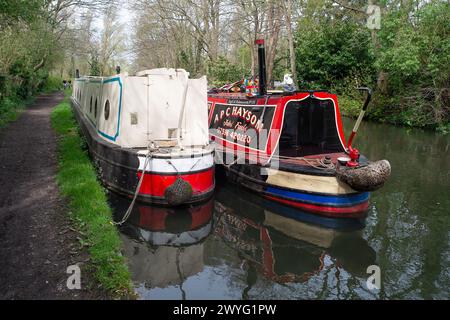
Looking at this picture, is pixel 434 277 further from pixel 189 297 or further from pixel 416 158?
pixel 416 158

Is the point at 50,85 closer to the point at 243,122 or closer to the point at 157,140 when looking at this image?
the point at 243,122

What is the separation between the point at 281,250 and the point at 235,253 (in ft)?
2.33

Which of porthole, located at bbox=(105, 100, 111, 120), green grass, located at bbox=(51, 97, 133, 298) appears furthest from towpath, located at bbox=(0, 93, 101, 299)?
porthole, located at bbox=(105, 100, 111, 120)

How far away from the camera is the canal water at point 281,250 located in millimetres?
4812

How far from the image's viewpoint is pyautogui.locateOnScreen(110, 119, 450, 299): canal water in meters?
4.81

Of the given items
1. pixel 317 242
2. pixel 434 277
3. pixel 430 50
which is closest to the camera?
pixel 434 277

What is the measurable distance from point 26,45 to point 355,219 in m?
18.3

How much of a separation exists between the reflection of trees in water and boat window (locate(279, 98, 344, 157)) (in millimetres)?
1592

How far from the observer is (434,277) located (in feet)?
A: 16.6

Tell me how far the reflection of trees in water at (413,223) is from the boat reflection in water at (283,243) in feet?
1.14

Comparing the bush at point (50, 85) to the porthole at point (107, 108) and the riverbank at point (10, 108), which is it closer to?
the riverbank at point (10, 108)

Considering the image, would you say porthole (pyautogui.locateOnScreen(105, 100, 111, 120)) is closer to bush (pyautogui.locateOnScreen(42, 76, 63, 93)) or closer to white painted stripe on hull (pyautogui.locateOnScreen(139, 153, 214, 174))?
white painted stripe on hull (pyautogui.locateOnScreen(139, 153, 214, 174))

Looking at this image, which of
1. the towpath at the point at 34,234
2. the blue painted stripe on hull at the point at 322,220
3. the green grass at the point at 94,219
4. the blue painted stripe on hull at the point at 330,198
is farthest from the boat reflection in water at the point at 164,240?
the blue painted stripe on hull at the point at 330,198
